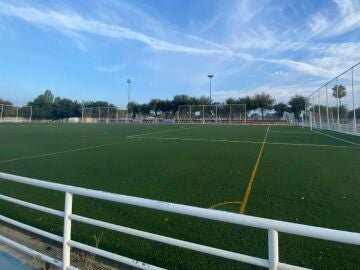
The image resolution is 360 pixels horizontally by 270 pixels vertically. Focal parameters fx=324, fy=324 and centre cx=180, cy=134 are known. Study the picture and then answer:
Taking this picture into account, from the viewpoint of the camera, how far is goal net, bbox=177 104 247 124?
66.2m

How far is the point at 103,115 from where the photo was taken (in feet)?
258

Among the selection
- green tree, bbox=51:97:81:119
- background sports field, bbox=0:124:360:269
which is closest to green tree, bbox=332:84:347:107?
background sports field, bbox=0:124:360:269

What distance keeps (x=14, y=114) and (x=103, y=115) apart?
21.6 m

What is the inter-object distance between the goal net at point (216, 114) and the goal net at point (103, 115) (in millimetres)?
17949

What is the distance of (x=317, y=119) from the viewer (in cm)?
4409

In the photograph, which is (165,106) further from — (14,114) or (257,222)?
(257,222)

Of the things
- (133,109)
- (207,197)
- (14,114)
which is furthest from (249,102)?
(207,197)

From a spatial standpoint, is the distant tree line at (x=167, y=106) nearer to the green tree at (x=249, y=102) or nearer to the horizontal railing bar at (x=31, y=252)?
the green tree at (x=249, y=102)

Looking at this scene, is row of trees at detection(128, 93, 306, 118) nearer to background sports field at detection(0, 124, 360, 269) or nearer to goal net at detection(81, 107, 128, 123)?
goal net at detection(81, 107, 128, 123)

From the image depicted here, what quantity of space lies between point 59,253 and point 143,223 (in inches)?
54.4

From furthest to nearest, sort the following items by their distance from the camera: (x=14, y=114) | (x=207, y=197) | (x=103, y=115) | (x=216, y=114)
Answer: (x=103, y=115) < (x=14, y=114) < (x=216, y=114) < (x=207, y=197)

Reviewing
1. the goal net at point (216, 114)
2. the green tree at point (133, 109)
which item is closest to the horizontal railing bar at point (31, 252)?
the goal net at point (216, 114)

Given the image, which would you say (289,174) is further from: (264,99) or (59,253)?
(264,99)

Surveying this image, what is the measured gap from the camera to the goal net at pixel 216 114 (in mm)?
66188
